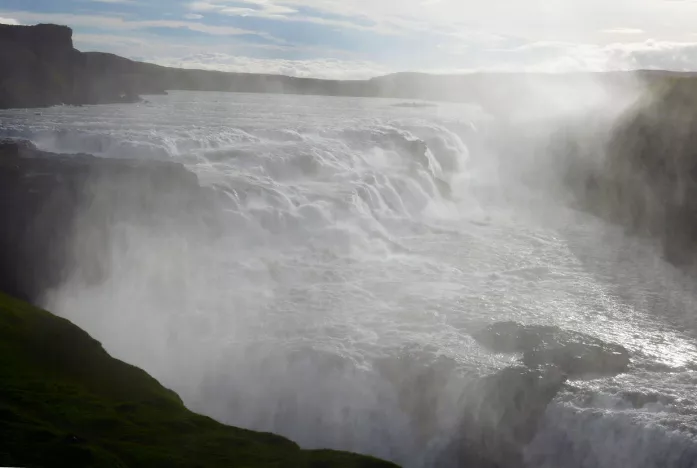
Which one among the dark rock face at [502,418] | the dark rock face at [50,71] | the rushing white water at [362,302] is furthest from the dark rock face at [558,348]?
the dark rock face at [50,71]

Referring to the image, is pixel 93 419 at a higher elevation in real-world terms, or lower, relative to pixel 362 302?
lower

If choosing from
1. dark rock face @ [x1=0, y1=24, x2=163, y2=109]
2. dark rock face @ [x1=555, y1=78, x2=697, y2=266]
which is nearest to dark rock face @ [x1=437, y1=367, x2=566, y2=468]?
dark rock face @ [x1=555, y1=78, x2=697, y2=266]

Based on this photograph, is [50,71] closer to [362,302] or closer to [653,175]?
[362,302]

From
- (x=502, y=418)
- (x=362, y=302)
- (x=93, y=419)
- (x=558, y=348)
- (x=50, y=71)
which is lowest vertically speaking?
(x=502, y=418)

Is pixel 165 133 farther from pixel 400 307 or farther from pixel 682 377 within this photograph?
pixel 682 377

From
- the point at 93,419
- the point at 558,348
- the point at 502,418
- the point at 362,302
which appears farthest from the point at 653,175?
A: the point at 93,419

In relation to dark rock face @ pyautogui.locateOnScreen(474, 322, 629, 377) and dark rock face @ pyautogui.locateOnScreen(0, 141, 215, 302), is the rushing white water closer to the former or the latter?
dark rock face @ pyautogui.locateOnScreen(474, 322, 629, 377)
